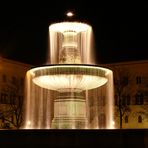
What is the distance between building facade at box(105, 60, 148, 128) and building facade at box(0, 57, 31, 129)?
1116 cm

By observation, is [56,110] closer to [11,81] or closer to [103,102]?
[103,102]

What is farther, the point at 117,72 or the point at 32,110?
the point at 117,72

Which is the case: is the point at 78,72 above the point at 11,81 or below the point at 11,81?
below

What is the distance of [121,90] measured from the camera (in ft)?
184

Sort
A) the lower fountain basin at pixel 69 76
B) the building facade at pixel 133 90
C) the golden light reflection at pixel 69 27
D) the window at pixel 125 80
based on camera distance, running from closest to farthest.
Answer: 1. the lower fountain basin at pixel 69 76
2. the golden light reflection at pixel 69 27
3. the window at pixel 125 80
4. the building facade at pixel 133 90

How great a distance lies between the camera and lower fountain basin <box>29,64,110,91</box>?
2244cm

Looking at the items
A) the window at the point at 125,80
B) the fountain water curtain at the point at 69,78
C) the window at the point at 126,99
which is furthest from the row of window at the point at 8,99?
the fountain water curtain at the point at 69,78

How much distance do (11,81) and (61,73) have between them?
3726 cm

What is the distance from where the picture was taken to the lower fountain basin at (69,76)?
22438 mm

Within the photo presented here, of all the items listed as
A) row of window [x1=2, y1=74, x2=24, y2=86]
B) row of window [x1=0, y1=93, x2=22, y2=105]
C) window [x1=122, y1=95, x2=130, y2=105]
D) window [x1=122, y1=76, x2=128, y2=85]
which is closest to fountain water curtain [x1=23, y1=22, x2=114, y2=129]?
row of window [x1=0, y1=93, x2=22, y2=105]

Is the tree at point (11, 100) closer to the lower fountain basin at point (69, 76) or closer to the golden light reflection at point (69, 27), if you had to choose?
the golden light reflection at point (69, 27)

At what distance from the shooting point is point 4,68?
60188 mm
